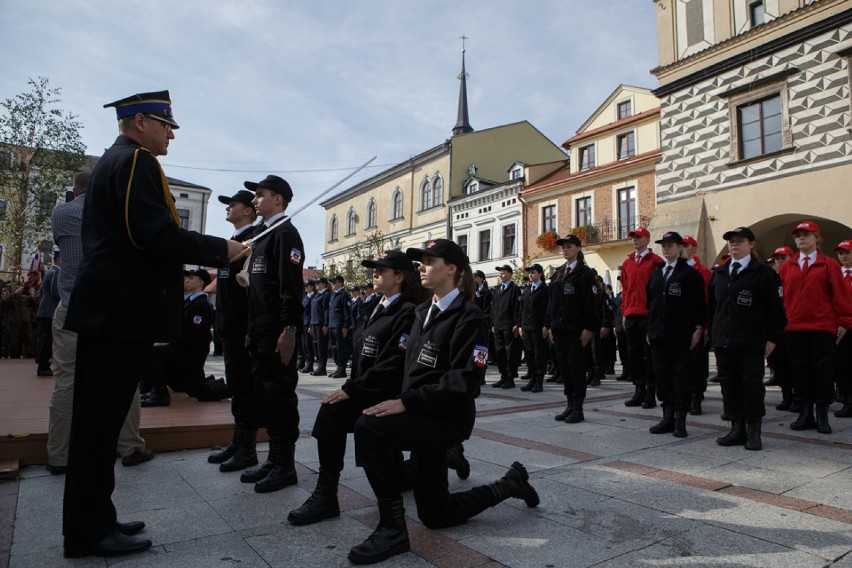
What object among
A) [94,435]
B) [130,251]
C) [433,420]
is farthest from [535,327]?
[94,435]

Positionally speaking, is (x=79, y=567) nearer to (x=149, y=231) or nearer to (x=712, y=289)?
(x=149, y=231)

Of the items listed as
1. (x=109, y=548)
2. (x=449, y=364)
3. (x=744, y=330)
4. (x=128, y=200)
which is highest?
(x=128, y=200)

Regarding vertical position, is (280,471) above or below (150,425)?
below

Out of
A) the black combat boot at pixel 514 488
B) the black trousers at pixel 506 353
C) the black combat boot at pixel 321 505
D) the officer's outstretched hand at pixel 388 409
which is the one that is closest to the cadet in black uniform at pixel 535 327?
the black trousers at pixel 506 353

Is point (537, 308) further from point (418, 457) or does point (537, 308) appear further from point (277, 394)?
point (418, 457)

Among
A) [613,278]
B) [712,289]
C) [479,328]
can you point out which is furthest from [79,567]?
[613,278]

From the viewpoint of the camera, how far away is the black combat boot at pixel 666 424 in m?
5.55

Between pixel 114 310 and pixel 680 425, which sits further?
pixel 680 425

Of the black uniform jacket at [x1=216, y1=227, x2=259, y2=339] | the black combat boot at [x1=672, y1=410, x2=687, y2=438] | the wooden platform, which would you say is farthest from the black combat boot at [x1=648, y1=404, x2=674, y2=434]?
the black uniform jacket at [x1=216, y1=227, x2=259, y2=339]

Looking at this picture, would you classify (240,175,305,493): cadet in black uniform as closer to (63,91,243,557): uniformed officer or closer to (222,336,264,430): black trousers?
(222,336,264,430): black trousers

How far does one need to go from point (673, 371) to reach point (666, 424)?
545 mm

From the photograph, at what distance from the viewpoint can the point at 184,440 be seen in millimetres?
4848

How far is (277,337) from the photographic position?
3914mm

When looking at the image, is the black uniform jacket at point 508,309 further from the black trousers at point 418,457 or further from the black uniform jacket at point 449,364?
the black trousers at point 418,457
